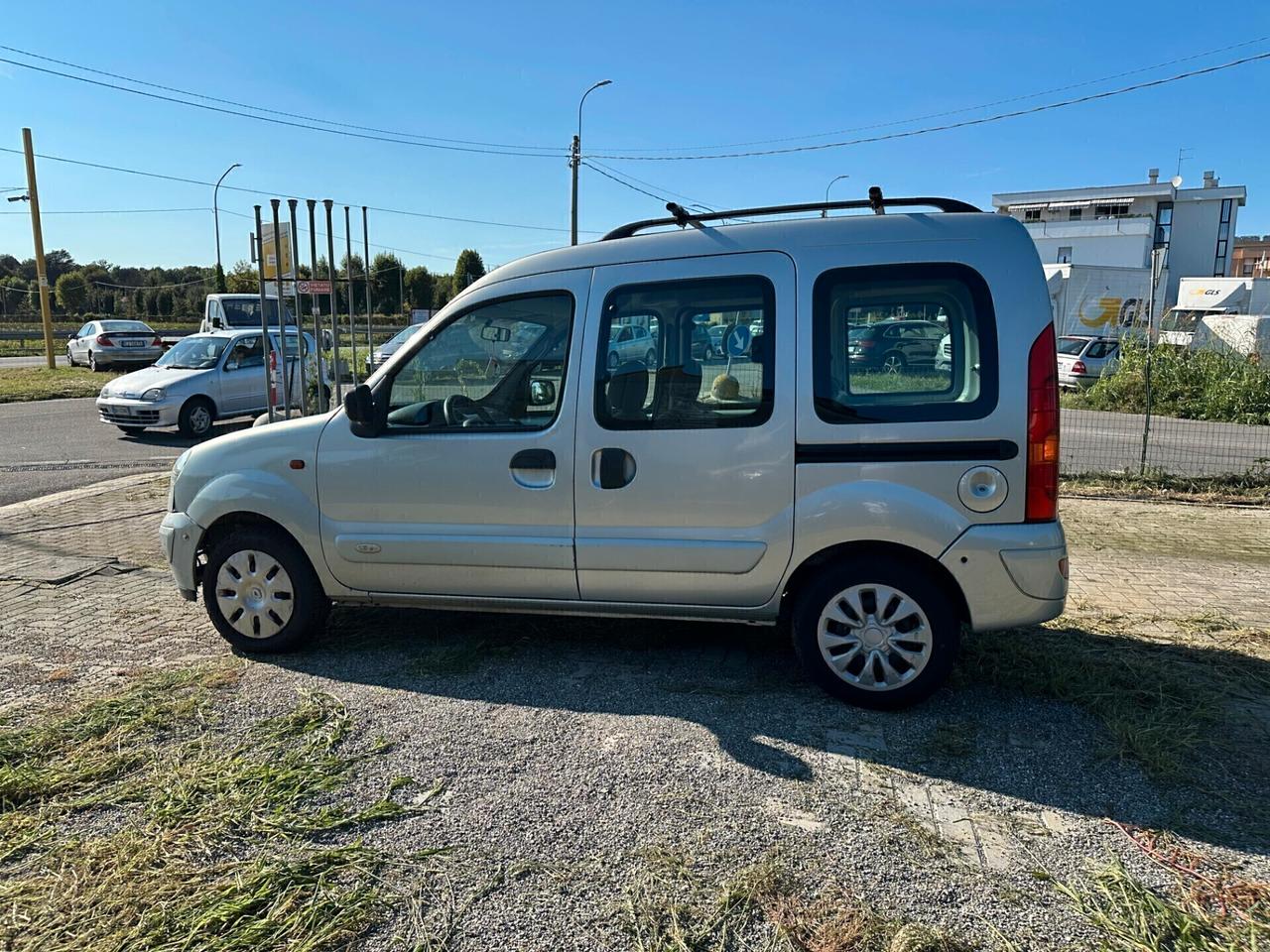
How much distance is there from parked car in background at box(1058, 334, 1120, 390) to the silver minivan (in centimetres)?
2164

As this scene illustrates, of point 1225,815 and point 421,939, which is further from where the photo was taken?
point 1225,815

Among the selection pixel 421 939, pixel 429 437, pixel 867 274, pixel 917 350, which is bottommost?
pixel 421 939

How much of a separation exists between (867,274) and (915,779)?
2137 mm

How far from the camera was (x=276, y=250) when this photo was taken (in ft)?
27.4

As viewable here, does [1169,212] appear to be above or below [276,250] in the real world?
above

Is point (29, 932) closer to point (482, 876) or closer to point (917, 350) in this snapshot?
point (482, 876)

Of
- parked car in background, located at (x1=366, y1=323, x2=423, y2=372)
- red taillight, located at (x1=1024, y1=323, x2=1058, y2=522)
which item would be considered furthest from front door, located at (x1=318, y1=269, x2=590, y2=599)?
parked car in background, located at (x1=366, y1=323, x2=423, y2=372)

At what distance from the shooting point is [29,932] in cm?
266

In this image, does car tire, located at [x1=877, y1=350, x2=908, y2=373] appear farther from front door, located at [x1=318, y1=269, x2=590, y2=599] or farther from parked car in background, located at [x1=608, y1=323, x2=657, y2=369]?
front door, located at [x1=318, y1=269, x2=590, y2=599]

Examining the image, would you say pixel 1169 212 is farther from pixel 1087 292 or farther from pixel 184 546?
pixel 184 546

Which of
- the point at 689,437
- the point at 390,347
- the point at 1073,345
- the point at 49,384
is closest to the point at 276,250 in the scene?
the point at 689,437

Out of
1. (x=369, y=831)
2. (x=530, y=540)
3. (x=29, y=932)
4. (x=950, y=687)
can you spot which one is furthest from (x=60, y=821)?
(x=950, y=687)

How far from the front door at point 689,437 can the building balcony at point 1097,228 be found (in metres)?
53.5

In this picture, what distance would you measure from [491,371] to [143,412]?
11.5m
